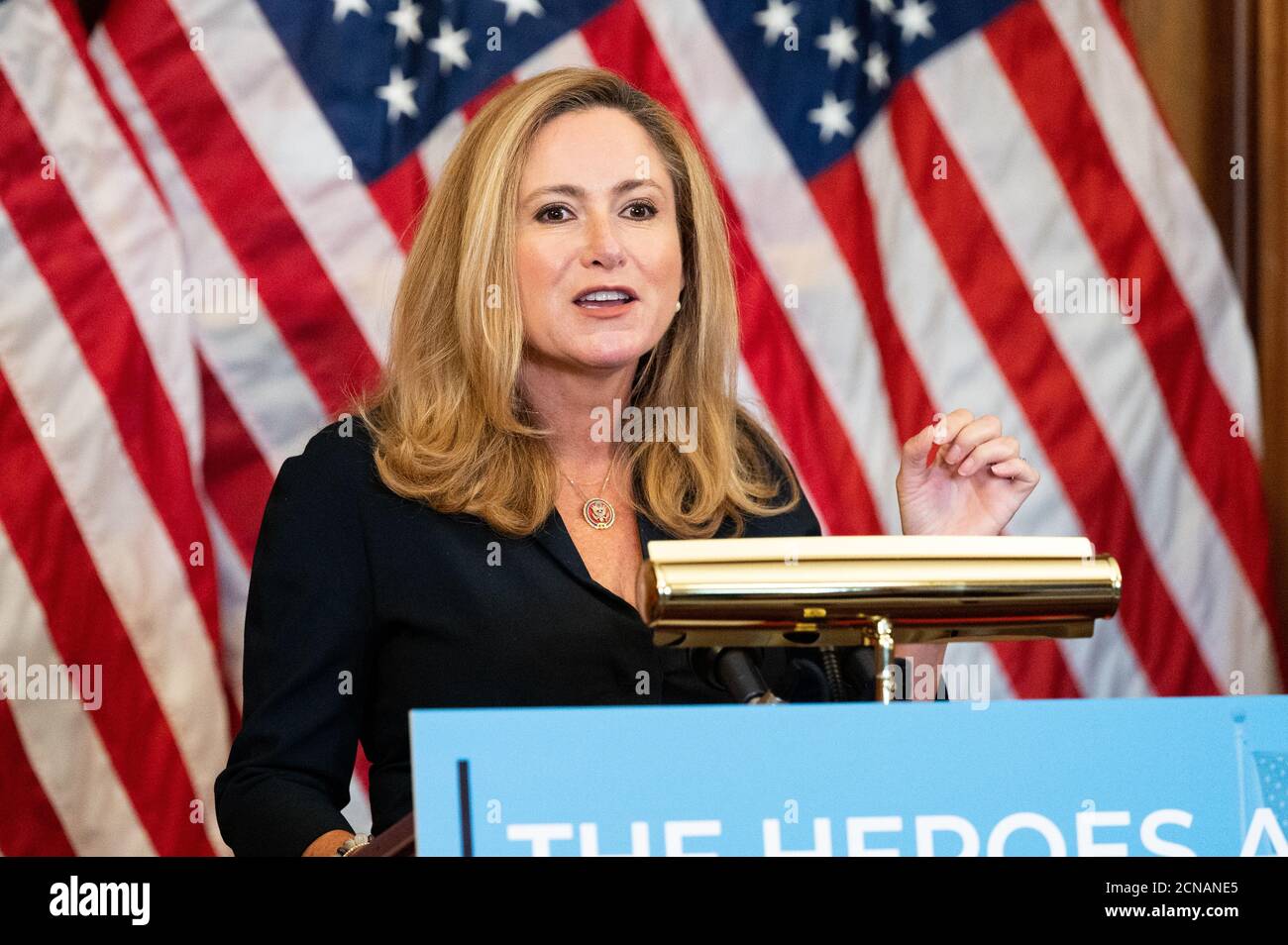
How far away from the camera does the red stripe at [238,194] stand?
2420 mm

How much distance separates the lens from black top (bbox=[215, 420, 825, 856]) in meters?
1.57

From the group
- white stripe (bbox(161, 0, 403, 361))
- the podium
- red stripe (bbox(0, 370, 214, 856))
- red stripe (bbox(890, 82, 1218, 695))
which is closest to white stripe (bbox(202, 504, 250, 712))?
red stripe (bbox(0, 370, 214, 856))

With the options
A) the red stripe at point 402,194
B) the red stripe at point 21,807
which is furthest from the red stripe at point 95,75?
the red stripe at point 21,807

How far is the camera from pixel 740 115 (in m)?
2.54

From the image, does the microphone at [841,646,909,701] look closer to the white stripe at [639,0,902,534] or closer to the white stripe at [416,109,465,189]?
the white stripe at [639,0,902,534]

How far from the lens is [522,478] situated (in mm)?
1678

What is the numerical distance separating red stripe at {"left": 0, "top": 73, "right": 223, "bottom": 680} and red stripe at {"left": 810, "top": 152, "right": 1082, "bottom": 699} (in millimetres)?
1123

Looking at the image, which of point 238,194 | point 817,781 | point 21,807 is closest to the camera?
point 817,781

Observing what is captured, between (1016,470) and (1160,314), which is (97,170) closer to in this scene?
(1016,470)

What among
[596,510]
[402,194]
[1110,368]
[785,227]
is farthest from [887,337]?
[596,510]

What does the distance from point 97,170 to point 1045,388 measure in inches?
62.2

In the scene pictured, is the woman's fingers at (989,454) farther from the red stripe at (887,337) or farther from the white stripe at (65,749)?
the white stripe at (65,749)
